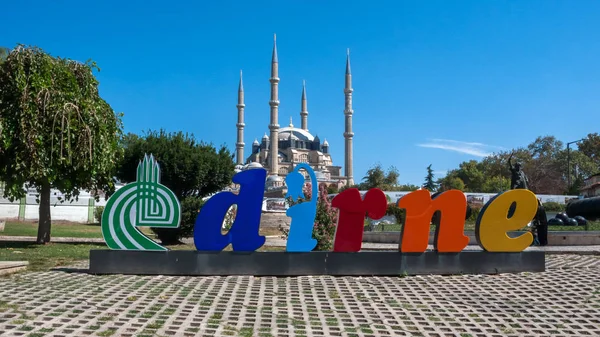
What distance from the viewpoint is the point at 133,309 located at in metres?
6.88

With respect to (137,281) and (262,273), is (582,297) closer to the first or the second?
(262,273)

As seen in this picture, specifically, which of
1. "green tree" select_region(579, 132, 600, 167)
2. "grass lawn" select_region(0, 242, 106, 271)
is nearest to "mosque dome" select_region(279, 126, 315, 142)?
"green tree" select_region(579, 132, 600, 167)

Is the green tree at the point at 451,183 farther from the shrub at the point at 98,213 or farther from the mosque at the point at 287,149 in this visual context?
the shrub at the point at 98,213

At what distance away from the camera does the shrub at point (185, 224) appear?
19.2m

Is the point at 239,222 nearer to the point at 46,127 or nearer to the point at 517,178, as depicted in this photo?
the point at 46,127

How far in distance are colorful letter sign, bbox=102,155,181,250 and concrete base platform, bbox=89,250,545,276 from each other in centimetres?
39

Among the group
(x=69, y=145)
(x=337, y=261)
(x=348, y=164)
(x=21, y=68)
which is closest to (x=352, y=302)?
(x=337, y=261)

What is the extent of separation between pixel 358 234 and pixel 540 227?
999 centimetres

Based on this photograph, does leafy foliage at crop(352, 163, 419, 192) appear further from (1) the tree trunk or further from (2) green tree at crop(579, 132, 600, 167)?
(1) the tree trunk

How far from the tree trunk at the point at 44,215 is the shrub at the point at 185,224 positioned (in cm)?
419

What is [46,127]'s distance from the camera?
14.8 metres

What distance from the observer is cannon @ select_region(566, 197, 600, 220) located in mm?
27312

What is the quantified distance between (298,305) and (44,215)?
11818 mm

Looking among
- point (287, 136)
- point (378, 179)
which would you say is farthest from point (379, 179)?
point (287, 136)
